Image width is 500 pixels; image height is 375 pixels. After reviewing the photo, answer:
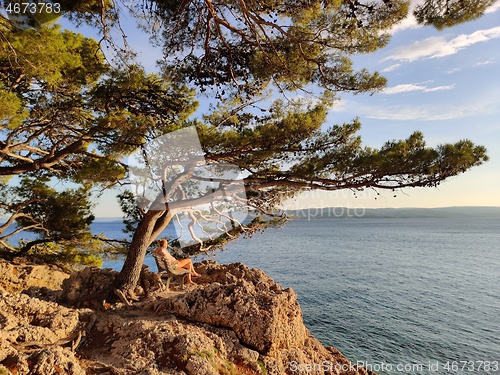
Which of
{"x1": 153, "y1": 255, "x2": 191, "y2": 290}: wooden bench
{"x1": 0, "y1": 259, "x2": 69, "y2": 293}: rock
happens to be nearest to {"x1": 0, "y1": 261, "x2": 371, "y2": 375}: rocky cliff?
{"x1": 153, "y1": 255, "x2": 191, "y2": 290}: wooden bench

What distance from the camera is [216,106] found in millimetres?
7309

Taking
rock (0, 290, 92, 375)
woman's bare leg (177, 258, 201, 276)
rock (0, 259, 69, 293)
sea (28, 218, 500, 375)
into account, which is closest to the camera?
rock (0, 290, 92, 375)

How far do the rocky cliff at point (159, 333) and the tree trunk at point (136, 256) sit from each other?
1.03 ft

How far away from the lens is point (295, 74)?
21.7ft

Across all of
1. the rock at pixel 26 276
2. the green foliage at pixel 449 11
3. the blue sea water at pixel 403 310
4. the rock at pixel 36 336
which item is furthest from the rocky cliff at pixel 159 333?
the blue sea water at pixel 403 310

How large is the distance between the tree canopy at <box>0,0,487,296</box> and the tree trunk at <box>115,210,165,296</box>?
0.02 meters

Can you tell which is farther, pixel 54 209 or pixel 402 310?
pixel 402 310

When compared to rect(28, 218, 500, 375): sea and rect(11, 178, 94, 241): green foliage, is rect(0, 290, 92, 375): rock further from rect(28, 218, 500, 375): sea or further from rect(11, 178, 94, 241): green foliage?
rect(11, 178, 94, 241): green foliage

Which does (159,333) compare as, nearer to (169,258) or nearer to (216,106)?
(169,258)

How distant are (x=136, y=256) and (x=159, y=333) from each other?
2.58 m

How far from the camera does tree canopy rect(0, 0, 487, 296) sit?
5.90 meters

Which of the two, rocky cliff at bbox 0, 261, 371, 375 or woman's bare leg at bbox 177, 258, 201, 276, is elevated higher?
woman's bare leg at bbox 177, 258, 201, 276

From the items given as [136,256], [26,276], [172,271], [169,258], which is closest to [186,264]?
[172,271]

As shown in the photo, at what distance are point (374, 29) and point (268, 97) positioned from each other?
2.56m
